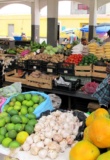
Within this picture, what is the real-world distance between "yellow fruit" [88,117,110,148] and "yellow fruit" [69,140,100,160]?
27mm

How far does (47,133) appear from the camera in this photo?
1527 millimetres

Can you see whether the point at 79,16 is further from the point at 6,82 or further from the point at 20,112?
the point at 20,112

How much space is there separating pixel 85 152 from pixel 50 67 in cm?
326

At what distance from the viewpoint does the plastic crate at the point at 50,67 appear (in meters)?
4.31

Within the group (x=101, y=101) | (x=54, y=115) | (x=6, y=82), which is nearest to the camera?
(x=54, y=115)

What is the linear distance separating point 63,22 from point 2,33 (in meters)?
5.57

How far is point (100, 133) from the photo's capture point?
1.15m

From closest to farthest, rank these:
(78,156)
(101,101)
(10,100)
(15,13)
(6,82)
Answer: (78,156), (10,100), (101,101), (6,82), (15,13)

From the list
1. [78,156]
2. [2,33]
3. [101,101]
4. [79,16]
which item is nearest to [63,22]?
[79,16]

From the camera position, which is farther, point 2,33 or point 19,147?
point 2,33

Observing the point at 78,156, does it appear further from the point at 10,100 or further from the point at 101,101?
the point at 101,101

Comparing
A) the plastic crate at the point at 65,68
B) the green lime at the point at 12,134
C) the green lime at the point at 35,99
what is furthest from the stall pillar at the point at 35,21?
the green lime at the point at 12,134

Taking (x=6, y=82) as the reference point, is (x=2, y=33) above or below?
above

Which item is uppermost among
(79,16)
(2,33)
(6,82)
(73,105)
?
(79,16)
